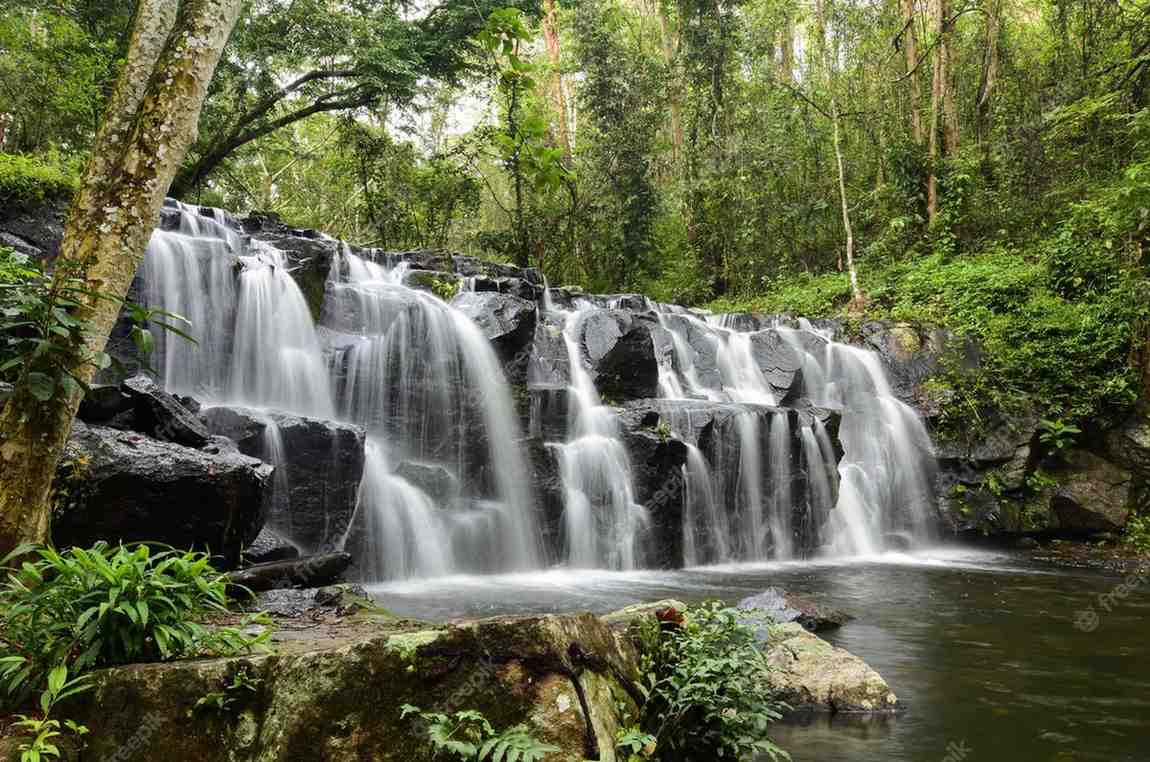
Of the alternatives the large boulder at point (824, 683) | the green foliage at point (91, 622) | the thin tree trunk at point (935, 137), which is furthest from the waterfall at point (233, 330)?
the thin tree trunk at point (935, 137)

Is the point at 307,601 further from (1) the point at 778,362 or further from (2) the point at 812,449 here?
(1) the point at 778,362

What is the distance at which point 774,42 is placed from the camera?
23594 mm

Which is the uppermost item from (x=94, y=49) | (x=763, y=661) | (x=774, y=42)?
(x=774, y=42)

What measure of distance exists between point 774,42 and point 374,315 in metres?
18.5

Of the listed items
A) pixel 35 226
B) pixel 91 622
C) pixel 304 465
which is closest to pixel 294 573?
pixel 304 465

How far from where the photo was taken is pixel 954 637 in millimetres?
7035

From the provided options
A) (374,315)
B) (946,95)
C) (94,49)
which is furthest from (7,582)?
(946,95)

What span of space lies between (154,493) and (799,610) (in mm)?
5873

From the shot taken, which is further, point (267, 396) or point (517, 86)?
point (267, 396)

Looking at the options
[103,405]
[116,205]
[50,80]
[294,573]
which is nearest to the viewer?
[116,205]

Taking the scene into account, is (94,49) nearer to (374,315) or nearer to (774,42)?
(374,315)

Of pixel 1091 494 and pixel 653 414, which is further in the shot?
pixel 1091 494

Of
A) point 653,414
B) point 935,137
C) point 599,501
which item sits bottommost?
point 599,501

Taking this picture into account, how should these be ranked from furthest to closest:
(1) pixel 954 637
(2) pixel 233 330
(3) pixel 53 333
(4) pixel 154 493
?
(2) pixel 233 330
(1) pixel 954 637
(4) pixel 154 493
(3) pixel 53 333
